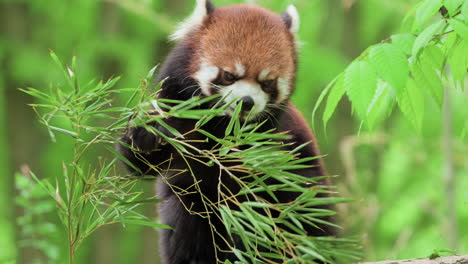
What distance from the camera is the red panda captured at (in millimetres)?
2879

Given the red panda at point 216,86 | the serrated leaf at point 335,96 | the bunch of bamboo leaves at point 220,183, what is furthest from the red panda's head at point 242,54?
the bunch of bamboo leaves at point 220,183

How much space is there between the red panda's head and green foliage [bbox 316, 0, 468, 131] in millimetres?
656

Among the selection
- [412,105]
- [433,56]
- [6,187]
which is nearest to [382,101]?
[412,105]

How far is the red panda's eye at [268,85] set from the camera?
115 inches

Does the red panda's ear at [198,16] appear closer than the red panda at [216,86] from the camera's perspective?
No

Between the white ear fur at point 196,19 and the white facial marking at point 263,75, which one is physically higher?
the white ear fur at point 196,19

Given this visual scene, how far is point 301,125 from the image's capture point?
11.0 ft

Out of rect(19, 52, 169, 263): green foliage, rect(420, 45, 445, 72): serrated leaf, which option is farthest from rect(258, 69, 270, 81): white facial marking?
rect(420, 45, 445, 72): serrated leaf

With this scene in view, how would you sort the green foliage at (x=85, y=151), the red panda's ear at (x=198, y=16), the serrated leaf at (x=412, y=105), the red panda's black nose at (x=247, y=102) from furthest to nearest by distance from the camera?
the red panda's ear at (x=198, y=16) < the red panda's black nose at (x=247, y=102) < the serrated leaf at (x=412, y=105) < the green foliage at (x=85, y=151)

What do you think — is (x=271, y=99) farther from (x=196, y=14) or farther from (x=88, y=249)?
(x=88, y=249)

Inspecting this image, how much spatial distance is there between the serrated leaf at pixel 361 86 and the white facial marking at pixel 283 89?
0.95 metres

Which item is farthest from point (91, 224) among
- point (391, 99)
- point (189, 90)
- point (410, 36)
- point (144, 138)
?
point (410, 36)

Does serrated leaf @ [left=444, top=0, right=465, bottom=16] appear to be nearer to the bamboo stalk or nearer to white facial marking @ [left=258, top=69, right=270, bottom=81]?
white facial marking @ [left=258, top=69, right=270, bottom=81]

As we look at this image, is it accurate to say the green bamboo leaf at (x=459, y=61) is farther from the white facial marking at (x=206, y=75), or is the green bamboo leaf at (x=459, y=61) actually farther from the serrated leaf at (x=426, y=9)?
the white facial marking at (x=206, y=75)
